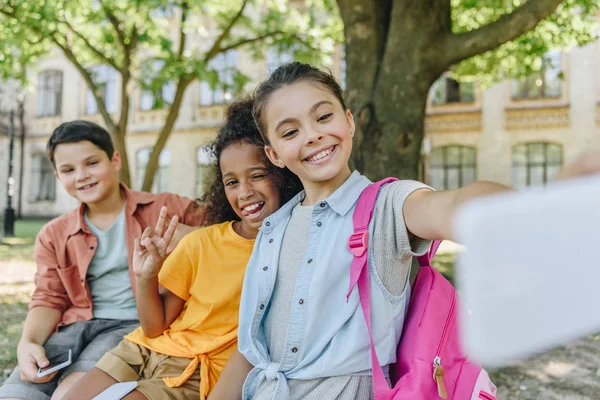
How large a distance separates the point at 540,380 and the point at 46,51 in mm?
9576

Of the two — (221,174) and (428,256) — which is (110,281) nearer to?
(221,174)

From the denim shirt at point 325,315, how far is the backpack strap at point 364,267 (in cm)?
3

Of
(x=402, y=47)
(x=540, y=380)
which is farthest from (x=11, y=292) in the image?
(x=540, y=380)

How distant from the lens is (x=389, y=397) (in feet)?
4.81

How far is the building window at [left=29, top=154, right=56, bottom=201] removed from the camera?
24.2 m

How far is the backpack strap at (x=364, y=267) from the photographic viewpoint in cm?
148

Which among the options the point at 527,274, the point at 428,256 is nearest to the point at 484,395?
the point at 428,256

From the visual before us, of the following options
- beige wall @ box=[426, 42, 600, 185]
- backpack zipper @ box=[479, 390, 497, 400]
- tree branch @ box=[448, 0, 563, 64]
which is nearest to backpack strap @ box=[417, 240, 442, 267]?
backpack zipper @ box=[479, 390, 497, 400]

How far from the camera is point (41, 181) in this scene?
2430 cm

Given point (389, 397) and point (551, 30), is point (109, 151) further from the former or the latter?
point (551, 30)

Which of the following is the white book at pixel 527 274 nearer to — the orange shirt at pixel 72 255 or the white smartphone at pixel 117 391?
the white smartphone at pixel 117 391

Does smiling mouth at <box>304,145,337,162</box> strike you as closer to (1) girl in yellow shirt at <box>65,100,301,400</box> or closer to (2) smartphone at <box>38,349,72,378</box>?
(1) girl in yellow shirt at <box>65,100,301,400</box>

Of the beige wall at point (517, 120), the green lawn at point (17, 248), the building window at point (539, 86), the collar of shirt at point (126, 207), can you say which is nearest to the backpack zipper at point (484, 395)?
the collar of shirt at point (126, 207)

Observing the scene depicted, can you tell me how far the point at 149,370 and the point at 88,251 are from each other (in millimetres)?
802
